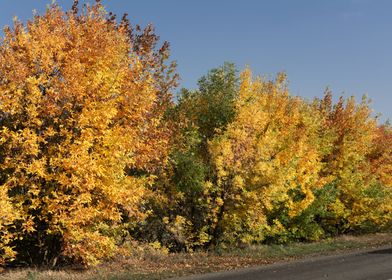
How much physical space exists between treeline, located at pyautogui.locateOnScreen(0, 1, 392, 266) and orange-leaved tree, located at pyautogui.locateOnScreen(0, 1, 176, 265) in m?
0.06

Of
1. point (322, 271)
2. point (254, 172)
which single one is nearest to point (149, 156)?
point (254, 172)

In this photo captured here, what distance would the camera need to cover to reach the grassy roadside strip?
631 inches

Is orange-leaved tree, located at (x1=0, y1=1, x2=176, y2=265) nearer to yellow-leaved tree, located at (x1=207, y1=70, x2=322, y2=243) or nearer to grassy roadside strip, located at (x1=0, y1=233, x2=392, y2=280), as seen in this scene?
grassy roadside strip, located at (x1=0, y1=233, x2=392, y2=280)

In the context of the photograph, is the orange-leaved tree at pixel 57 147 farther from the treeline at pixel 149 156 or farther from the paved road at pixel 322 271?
the paved road at pixel 322 271

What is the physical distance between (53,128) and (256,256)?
429 inches

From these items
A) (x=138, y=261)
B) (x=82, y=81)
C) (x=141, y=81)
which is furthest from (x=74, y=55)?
(x=138, y=261)

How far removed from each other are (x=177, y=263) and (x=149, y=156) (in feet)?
17.3

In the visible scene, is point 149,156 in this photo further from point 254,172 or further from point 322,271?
point 322,271

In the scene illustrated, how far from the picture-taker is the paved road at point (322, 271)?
14.5 metres

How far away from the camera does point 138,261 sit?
2006 centimetres

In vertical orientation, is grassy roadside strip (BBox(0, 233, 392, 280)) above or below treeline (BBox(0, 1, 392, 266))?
below

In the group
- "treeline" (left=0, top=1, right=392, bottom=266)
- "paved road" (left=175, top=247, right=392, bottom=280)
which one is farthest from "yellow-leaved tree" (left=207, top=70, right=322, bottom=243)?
"paved road" (left=175, top=247, right=392, bottom=280)

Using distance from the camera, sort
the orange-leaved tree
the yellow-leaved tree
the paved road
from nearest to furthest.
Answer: the paved road < the orange-leaved tree < the yellow-leaved tree

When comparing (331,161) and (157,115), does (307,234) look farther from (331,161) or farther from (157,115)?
(157,115)
